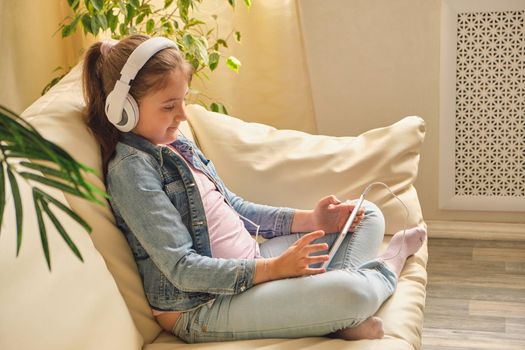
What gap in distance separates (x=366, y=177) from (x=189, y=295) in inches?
24.2

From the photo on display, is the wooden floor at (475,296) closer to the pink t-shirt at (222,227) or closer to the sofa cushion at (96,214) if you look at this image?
the pink t-shirt at (222,227)

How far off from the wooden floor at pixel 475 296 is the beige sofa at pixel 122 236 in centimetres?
40

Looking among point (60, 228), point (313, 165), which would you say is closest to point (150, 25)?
point (313, 165)

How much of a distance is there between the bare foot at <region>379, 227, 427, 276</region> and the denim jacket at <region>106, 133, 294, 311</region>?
1.25 ft

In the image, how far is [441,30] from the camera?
8.72 feet

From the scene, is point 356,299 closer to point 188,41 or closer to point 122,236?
point 122,236

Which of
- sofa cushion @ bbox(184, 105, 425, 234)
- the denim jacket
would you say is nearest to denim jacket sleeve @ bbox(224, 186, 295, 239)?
sofa cushion @ bbox(184, 105, 425, 234)

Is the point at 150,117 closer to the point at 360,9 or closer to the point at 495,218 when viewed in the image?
the point at 360,9

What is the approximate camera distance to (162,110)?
1.60 metres

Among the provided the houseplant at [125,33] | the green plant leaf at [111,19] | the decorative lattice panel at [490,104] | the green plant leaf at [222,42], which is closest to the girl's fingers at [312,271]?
the houseplant at [125,33]

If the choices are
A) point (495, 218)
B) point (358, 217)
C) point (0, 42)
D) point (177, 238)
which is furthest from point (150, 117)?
point (495, 218)

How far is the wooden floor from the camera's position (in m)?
2.20

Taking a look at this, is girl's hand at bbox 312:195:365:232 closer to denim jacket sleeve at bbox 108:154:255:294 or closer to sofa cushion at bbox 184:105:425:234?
sofa cushion at bbox 184:105:425:234

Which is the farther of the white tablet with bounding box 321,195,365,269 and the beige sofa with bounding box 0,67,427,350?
the white tablet with bounding box 321,195,365,269
